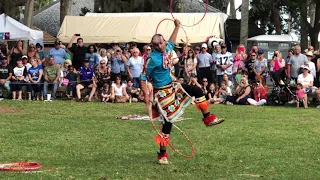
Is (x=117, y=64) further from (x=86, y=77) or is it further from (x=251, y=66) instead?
(x=251, y=66)

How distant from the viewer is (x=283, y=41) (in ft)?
121

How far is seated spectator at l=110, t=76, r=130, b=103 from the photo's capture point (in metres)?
19.6

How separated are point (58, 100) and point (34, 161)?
11067mm

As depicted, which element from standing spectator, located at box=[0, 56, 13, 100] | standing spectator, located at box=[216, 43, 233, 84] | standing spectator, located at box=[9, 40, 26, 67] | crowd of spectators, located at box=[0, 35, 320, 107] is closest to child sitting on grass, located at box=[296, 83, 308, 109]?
crowd of spectators, located at box=[0, 35, 320, 107]

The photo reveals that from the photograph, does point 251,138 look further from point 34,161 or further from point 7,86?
point 7,86

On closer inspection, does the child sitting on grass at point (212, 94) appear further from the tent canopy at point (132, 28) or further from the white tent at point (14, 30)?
the white tent at point (14, 30)

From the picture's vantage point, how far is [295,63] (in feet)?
64.1

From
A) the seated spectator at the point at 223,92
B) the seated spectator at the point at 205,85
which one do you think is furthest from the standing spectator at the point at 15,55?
the seated spectator at the point at 223,92

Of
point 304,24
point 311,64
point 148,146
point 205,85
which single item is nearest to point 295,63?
point 311,64

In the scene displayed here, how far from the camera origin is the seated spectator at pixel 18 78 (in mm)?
19656

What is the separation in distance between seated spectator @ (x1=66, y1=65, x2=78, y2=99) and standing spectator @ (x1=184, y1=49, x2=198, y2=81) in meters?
3.57

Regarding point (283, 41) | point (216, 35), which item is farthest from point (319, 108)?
point (283, 41)

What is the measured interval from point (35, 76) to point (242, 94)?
6.50 m

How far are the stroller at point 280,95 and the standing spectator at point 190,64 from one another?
2.53 m
